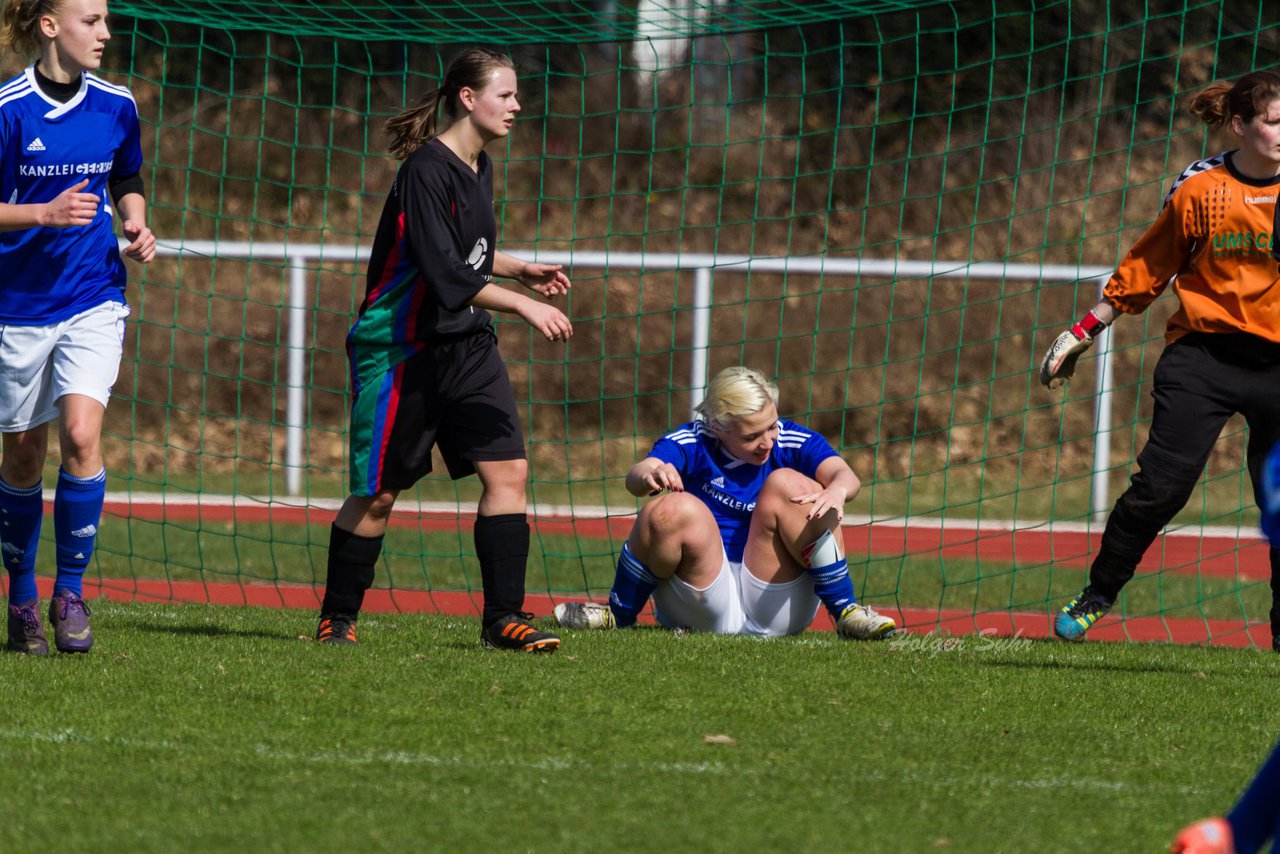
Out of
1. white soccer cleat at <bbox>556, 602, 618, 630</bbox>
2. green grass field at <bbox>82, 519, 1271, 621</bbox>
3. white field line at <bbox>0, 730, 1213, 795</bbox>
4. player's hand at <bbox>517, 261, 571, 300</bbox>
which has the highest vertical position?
player's hand at <bbox>517, 261, 571, 300</bbox>

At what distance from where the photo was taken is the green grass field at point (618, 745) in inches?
128

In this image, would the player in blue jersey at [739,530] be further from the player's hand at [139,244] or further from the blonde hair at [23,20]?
the blonde hair at [23,20]

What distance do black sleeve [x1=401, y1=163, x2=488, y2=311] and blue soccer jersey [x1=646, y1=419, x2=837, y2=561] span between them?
1.17 m

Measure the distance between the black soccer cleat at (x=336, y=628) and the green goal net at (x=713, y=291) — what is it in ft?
6.77

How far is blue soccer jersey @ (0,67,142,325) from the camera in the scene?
16.1ft

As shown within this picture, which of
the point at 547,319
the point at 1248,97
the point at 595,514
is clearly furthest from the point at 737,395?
the point at 595,514

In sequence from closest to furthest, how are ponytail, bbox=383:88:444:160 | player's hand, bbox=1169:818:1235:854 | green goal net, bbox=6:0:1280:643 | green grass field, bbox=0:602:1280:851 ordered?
player's hand, bbox=1169:818:1235:854, green grass field, bbox=0:602:1280:851, ponytail, bbox=383:88:444:160, green goal net, bbox=6:0:1280:643

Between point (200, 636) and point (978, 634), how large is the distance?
112 inches

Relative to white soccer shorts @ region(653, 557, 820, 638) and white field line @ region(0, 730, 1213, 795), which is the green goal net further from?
white field line @ region(0, 730, 1213, 795)

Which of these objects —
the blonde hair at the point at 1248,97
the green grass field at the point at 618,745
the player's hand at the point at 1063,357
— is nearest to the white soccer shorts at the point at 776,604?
the green grass field at the point at 618,745

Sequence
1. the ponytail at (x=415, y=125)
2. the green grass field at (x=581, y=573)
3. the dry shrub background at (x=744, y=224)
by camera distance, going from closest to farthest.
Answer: the ponytail at (x=415, y=125) → the green grass field at (x=581, y=573) → the dry shrub background at (x=744, y=224)
